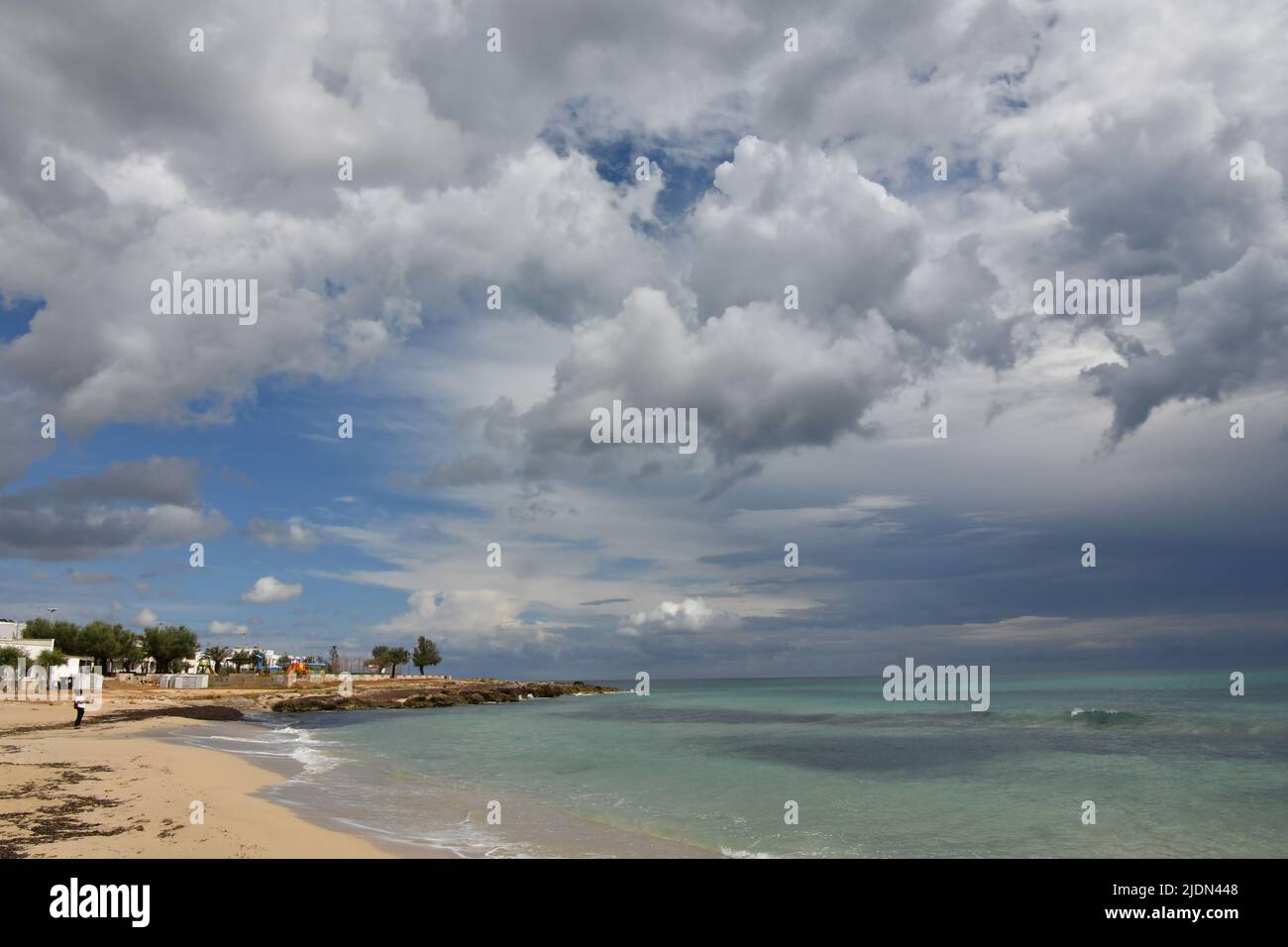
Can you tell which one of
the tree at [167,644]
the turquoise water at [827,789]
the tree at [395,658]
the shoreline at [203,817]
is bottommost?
the tree at [395,658]

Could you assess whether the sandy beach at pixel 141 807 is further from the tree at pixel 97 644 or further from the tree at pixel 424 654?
the tree at pixel 424 654

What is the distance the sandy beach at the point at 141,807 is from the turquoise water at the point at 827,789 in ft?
6.46

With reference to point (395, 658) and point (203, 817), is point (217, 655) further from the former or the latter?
point (203, 817)

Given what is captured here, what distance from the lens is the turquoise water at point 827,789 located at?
19.5m

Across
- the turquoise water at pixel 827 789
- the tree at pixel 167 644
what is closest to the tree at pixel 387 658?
the tree at pixel 167 644

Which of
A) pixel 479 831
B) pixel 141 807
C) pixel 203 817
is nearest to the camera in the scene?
pixel 203 817

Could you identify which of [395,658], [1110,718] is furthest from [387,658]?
[1110,718]

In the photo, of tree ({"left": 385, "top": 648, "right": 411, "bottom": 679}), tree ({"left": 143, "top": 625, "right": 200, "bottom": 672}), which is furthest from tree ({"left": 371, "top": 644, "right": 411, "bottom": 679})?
tree ({"left": 143, "top": 625, "right": 200, "bottom": 672})

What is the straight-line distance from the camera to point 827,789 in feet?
92.0

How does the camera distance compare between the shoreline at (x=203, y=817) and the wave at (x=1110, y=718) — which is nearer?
the shoreline at (x=203, y=817)

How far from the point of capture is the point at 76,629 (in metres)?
109

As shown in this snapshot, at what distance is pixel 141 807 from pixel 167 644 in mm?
131777
